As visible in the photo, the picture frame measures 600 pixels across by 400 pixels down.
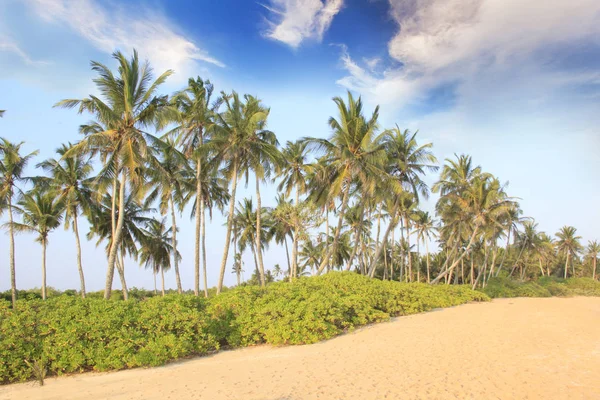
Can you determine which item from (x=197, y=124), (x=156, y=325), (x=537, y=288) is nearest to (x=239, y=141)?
(x=197, y=124)

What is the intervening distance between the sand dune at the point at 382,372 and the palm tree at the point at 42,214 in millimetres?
20462

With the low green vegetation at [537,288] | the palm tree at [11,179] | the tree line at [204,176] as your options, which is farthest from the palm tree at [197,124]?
the low green vegetation at [537,288]

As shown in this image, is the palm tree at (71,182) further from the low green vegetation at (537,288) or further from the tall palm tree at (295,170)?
the low green vegetation at (537,288)

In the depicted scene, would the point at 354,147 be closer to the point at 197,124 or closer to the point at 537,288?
the point at 197,124

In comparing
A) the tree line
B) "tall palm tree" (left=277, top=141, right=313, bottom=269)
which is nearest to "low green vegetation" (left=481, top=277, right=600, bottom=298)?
the tree line

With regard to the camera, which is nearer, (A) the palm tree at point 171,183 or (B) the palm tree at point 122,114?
(B) the palm tree at point 122,114

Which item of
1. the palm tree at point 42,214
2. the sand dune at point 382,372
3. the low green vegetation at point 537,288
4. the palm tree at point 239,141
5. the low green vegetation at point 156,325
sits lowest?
the low green vegetation at point 537,288

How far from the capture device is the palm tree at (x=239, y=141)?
19.2 metres

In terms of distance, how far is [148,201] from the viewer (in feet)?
82.3

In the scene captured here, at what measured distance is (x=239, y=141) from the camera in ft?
63.6

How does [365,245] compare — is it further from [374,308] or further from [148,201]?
[374,308]

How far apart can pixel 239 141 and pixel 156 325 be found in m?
11.6

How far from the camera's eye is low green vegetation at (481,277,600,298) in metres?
28.2

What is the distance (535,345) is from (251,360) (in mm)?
7371
